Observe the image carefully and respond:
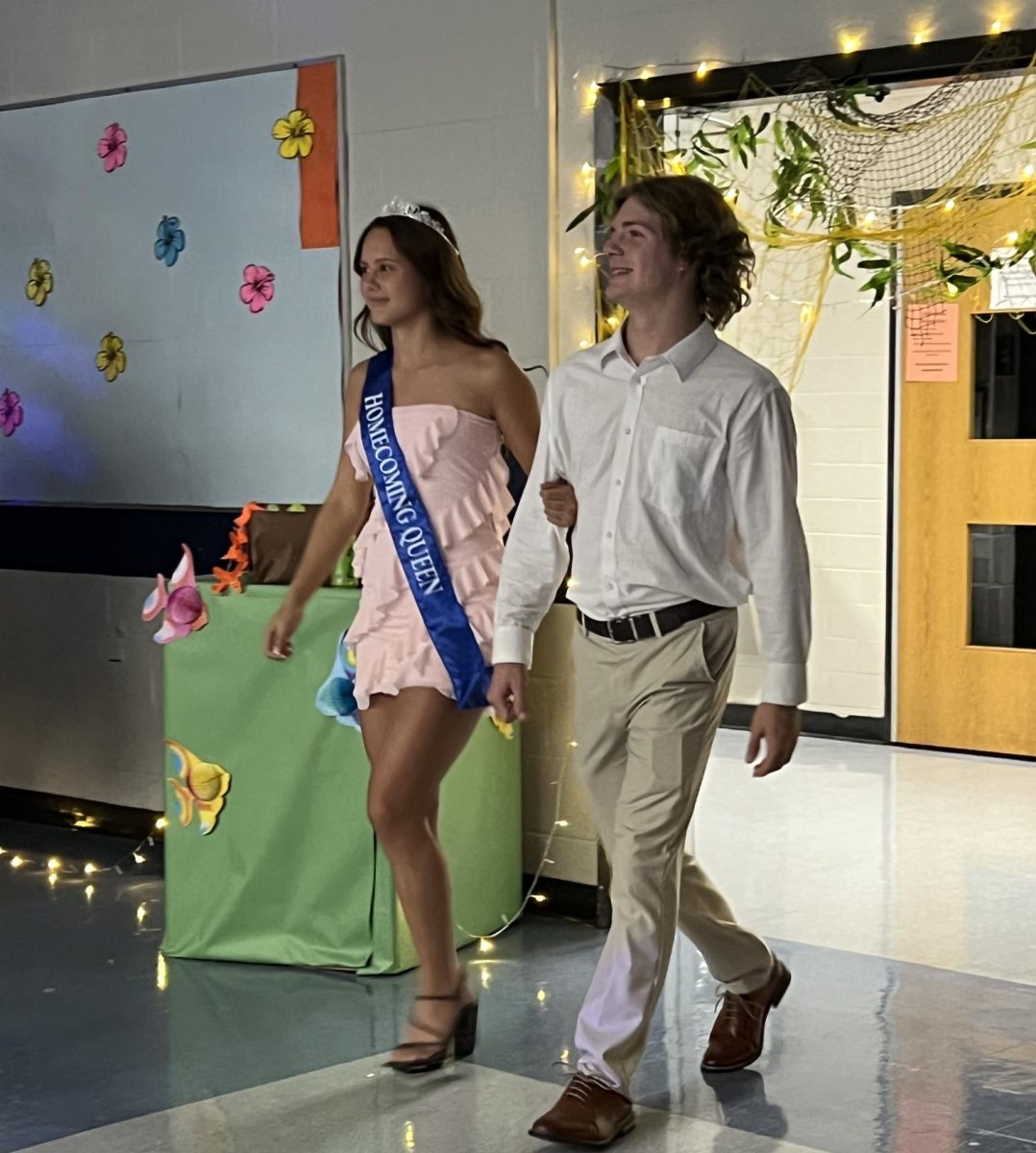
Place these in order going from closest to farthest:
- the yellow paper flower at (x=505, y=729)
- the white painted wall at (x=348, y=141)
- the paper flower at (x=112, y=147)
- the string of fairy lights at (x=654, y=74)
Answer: the string of fairy lights at (x=654, y=74), the yellow paper flower at (x=505, y=729), the white painted wall at (x=348, y=141), the paper flower at (x=112, y=147)

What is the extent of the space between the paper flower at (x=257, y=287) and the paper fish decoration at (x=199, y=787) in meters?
1.36

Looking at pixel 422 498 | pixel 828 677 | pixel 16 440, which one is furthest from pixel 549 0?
pixel 828 677

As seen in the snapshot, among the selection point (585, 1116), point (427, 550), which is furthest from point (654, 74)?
point (585, 1116)

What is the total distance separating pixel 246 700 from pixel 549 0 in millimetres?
1700

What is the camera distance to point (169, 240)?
16.5 feet

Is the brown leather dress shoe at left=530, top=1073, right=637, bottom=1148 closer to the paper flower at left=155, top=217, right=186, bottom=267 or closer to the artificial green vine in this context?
the artificial green vine

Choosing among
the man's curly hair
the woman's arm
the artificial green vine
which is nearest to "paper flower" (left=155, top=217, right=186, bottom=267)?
the artificial green vine

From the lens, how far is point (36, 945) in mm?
4082

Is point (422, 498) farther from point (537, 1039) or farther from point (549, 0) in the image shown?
point (549, 0)

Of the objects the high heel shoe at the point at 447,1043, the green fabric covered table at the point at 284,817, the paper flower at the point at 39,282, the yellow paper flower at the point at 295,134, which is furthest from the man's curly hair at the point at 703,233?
the paper flower at the point at 39,282

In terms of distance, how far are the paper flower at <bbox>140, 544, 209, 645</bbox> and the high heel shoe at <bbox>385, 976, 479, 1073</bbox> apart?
3.44 ft

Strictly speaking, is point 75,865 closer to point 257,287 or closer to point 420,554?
point 257,287

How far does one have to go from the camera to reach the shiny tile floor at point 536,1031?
9.69 feet

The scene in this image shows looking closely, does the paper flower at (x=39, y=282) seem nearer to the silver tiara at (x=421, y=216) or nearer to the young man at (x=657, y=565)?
the silver tiara at (x=421, y=216)
